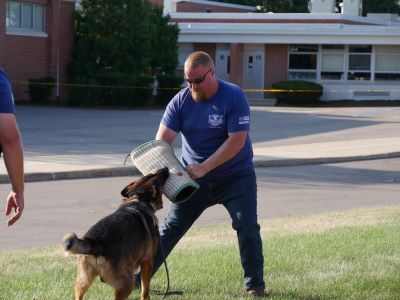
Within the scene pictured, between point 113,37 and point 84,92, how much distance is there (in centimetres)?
366

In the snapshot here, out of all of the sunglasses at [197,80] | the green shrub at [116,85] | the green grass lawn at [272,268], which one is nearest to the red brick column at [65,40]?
the green shrub at [116,85]

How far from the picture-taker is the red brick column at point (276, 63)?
171ft

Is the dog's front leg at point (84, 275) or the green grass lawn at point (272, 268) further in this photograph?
the green grass lawn at point (272, 268)

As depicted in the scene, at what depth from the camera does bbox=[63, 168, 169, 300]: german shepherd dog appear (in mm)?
5777

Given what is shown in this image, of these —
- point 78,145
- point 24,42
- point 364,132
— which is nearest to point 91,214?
point 78,145

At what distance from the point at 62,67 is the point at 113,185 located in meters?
28.7

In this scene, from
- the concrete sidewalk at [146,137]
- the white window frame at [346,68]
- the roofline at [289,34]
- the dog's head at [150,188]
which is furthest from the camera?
the white window frame at [346,68]

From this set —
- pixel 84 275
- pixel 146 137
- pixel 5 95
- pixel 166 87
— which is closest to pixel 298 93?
pixel 166 87

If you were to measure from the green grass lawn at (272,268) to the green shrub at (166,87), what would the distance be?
3352cm

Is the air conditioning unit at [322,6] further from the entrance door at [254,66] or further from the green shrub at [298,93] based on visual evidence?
the green shrub at [298,93]

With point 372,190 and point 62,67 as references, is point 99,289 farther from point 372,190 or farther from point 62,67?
point 62,67

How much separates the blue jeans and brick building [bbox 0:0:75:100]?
112 ft

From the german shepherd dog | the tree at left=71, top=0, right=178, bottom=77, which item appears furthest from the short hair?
the tree at left=71, top=0, right=178, bottom=77

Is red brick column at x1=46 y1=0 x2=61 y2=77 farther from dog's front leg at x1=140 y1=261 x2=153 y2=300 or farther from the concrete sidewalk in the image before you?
dog's front leg at x1=140 y1=261 x2=153 y2=300
